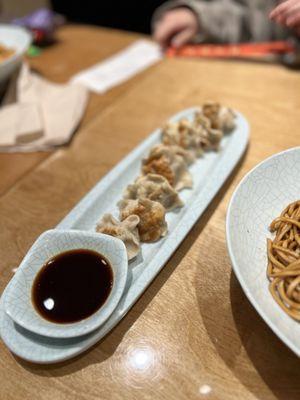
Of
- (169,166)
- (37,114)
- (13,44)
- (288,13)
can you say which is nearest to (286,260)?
(169,166)

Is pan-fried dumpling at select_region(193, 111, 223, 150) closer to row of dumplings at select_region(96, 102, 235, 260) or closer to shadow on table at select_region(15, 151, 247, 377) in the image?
row of dumplings at select_region(96, 102, 235, 260)

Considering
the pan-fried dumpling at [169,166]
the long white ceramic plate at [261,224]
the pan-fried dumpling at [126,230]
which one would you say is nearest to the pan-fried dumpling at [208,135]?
the pan-fried dumpling at [169,166]

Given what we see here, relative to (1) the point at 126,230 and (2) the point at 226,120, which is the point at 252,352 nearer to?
(1) the point at 126,230

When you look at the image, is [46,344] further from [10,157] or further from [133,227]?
[10,157]

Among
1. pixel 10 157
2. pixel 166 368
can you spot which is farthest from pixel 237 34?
pixel 166 368

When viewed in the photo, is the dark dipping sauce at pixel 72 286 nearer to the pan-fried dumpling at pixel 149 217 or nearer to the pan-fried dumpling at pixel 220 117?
the pan-fried dumpling at pixel 149 217

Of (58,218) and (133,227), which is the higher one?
(133,227)
